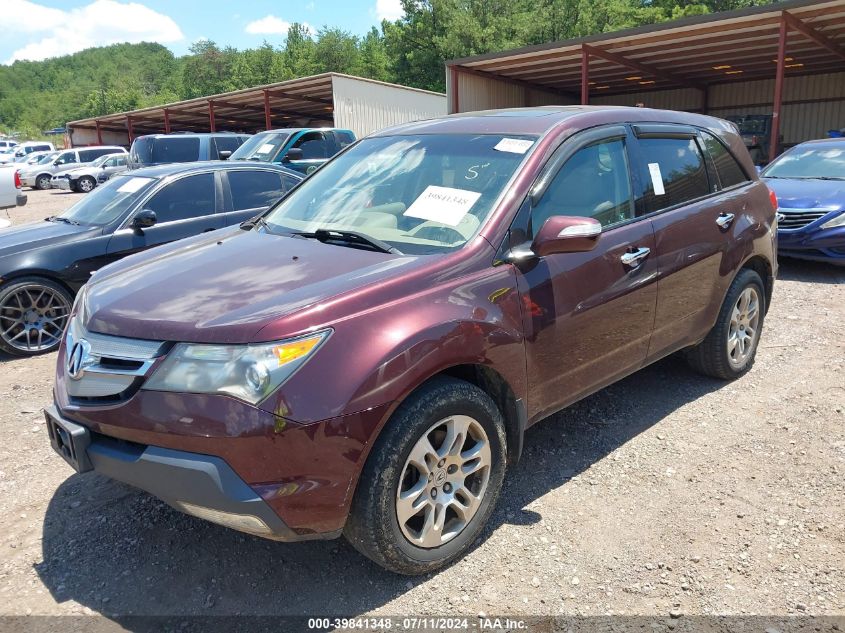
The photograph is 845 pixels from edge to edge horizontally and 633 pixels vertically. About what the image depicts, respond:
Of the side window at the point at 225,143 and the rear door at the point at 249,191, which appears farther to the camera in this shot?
the side window at the point at 225,143

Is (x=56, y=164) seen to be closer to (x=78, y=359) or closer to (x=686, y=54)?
(x=686, y=54)

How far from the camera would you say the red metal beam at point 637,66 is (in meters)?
17.2

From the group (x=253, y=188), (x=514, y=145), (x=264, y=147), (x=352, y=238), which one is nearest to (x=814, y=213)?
(x=514, y=145)

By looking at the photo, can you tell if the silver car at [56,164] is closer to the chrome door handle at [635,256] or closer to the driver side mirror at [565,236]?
the chrome door handle at [635,256]

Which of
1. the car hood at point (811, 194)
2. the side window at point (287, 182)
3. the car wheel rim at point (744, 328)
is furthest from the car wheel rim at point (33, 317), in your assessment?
the car hood at point (811, 194)

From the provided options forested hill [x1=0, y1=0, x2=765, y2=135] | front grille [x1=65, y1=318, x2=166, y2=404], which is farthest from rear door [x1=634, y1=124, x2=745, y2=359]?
forested hill [x1=0, y1=0, x2=765, y2=135]

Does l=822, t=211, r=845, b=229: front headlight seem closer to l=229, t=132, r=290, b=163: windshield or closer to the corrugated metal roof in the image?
the corrugated metal roof

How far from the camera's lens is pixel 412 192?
325 centimetres

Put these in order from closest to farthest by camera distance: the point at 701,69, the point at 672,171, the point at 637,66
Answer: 1. the point at 672,171
2. the point at 637,66
3. the point at 701,69

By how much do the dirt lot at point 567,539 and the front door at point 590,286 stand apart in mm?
516

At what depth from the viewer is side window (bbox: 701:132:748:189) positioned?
431cm

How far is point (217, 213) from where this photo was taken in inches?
266

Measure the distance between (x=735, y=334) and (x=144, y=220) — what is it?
16.8ft

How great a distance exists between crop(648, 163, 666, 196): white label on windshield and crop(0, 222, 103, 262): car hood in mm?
4955
